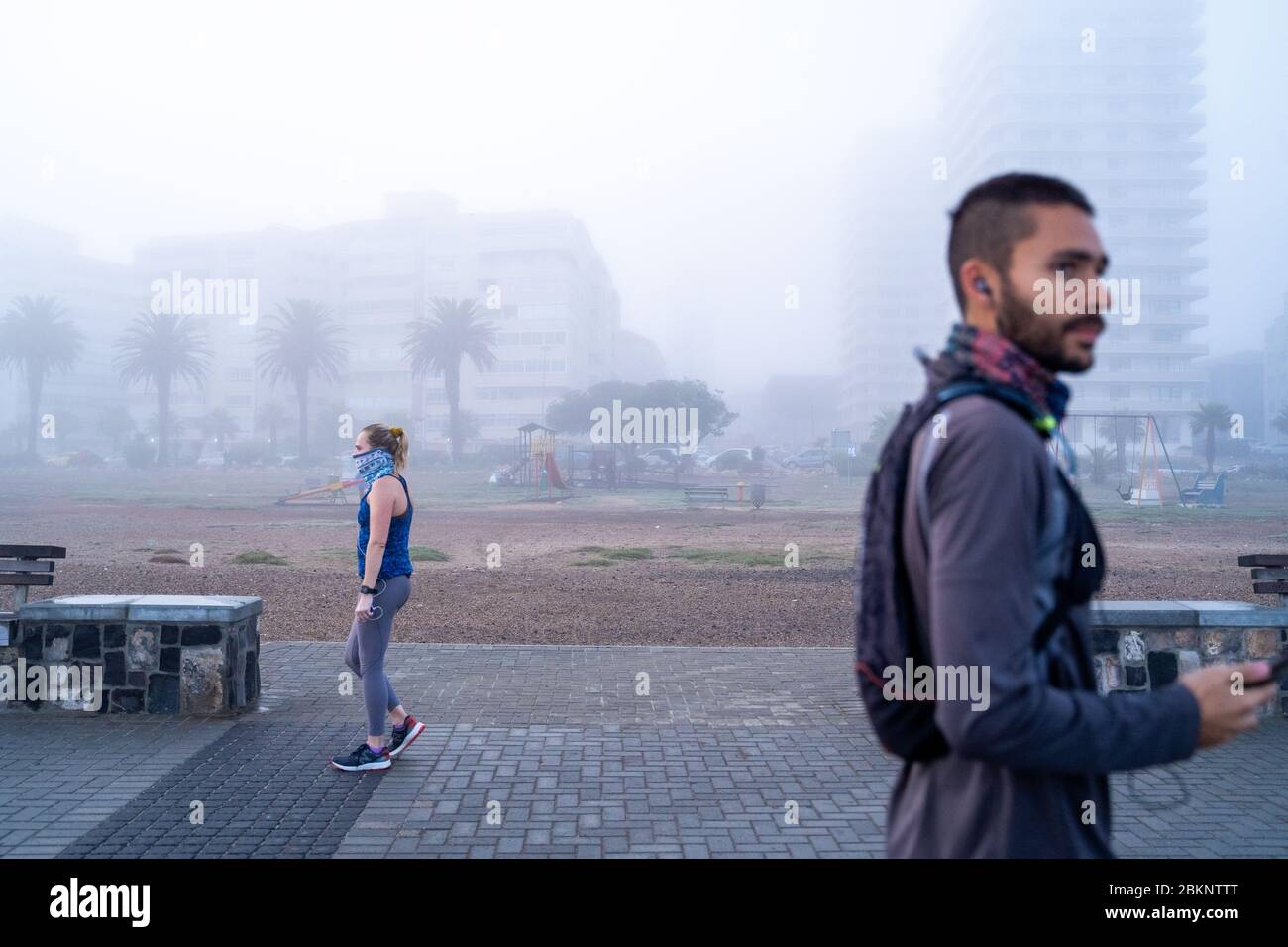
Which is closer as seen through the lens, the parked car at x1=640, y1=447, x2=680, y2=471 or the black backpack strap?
the black backpack strap

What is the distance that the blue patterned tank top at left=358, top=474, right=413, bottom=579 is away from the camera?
5434mm

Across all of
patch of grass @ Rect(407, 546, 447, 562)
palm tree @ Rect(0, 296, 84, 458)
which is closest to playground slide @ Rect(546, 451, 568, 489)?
patch of grass @ Rect(407, 546, 447, 562)

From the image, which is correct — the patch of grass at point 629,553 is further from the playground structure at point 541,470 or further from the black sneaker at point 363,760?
the playground structure at point 541,470

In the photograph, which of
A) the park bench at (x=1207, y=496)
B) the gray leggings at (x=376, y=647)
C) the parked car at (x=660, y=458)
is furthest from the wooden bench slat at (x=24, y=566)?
the parked car at (x=660, y=458)

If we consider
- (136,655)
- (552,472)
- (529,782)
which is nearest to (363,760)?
(529,782)

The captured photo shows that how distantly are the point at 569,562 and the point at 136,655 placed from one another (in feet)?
38.5

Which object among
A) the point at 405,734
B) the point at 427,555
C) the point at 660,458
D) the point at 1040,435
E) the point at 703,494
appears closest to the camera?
the point at 1040,435

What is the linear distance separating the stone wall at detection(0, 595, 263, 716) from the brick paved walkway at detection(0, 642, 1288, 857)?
164mm

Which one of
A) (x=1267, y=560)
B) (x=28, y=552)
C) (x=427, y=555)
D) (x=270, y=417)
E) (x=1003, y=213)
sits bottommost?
(x=427, y=555)

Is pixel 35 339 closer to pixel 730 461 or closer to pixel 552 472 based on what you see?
pixel 730 461

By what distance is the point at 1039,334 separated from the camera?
1622mm

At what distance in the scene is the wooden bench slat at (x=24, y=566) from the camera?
22.9ft

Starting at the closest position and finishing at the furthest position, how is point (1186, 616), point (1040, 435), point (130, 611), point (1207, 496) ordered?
point (1040, 435), point (130, 611), point (1186, 616), point (1207, 496)

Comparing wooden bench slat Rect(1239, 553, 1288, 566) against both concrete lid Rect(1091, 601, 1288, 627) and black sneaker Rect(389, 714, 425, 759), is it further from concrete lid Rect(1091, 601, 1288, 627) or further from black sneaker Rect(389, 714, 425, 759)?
black sneaker Rect(389, 714, 425, 759)
